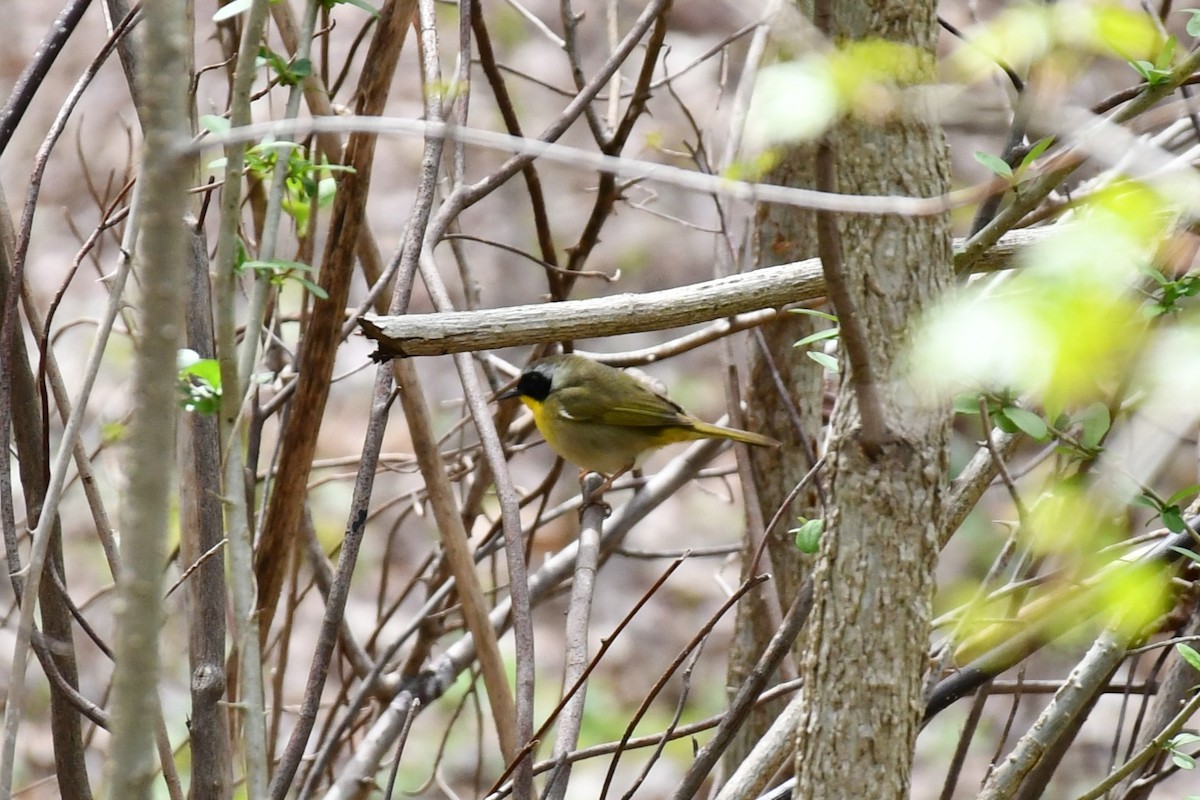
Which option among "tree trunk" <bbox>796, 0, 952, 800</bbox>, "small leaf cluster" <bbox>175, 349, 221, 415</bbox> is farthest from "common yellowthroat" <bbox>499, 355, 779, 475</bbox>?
"tree trunk" <bbox>796, 0, 952, 800</bbox>

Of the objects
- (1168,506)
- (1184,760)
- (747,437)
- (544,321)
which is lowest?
(1184,760)

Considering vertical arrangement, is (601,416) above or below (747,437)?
above

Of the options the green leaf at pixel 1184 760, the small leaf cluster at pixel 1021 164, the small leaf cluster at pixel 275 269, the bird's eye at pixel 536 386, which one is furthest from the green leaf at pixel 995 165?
the bird's eye at pixel 536 386

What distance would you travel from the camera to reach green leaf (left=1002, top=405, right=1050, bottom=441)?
1760 mm

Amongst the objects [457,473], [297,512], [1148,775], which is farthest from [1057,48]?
[457,473]

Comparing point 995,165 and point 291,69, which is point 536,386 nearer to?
point 291,69

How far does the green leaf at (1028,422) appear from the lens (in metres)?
1.76

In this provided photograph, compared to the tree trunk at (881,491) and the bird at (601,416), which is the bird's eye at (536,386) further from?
the tree trunk at (881,491)

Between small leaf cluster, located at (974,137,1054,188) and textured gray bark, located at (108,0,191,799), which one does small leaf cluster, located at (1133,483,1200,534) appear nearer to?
small leaf cluster, located at (974,137,1054,188)

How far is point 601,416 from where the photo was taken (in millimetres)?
5242

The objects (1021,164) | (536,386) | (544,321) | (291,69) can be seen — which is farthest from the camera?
(536,386)

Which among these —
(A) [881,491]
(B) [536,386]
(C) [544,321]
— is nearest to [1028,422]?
(A) [881,491]

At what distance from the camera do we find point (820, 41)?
4.11 feet

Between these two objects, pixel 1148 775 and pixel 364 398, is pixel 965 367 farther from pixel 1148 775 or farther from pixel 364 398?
pixel 364 398
